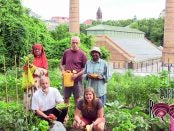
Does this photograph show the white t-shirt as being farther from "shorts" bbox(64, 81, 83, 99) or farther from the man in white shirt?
"shorts" bbox(64, 81, 83, 99)

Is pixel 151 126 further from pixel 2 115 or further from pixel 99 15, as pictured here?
pixel 99 15

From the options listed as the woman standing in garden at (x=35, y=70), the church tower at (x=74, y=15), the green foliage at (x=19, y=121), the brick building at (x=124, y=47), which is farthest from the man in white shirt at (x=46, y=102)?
the brick building at (x=124, y=47)

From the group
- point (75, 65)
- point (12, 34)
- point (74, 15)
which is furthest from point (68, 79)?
point (74, 15)

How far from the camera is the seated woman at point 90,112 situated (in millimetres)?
5682

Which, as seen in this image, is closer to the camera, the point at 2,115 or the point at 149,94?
the point at 2,115

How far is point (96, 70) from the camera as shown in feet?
22.0

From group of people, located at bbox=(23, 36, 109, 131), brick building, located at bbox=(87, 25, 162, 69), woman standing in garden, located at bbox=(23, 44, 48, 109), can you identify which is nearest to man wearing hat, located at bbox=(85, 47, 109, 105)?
group of people, located at bbox=(23, 36, 109, 131)

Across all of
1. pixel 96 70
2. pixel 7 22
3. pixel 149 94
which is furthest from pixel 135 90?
pixel 7 22

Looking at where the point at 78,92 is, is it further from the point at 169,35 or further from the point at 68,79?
the point at 169,35

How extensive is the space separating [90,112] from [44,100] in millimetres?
617

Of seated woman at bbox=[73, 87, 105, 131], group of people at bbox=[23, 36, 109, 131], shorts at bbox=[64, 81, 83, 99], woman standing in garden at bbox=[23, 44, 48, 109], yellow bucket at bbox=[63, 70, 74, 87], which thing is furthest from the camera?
shorts at bbox=[64, 81, 83, 99]

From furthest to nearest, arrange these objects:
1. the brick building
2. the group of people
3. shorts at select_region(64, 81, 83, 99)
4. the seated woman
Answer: the brick building < shorts at select_region(64, 81, 83, 99) < the group of people < the seated woman

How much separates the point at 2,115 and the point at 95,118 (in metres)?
1.25

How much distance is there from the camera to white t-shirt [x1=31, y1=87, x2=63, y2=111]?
5973 mm
